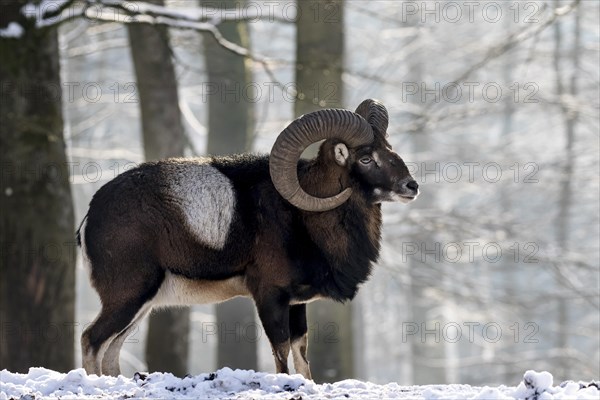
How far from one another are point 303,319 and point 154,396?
9.35ft

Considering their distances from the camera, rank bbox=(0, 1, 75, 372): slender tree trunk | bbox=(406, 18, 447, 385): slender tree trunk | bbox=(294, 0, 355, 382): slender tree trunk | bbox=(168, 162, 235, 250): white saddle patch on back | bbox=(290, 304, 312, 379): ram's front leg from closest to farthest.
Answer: bbox=(168, 162, 235, 250): white saddle patch on back
bbox=(290, 304, 312, 379): ram's front leg
bbox=(0, 1, 75, 372): slender tree trunk
bbox=(294, 0, 355, 382): slender tree trunk
bbox=(406, 18, 447, 385): slender tree trunk

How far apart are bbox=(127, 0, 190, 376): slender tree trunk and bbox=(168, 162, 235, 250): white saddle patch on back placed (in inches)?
171

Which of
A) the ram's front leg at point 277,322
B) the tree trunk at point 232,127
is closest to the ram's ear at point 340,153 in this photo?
the ram's front leg at point 277,322

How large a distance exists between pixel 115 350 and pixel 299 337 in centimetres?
166

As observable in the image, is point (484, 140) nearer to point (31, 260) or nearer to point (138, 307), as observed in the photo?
point (31, 260)

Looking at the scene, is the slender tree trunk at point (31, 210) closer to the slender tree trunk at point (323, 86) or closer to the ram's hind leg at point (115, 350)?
the ram's hind leg at point (115, 350)

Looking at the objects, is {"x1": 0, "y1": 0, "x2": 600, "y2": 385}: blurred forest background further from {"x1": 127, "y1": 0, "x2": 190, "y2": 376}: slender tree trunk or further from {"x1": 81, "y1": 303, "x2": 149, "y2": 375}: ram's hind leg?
{"x1": 81, "y1": 303, "x2": 149, "y2": 375}: ram's hind leg

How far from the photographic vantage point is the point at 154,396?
6.61m

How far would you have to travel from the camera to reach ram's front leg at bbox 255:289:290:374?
28.3ft

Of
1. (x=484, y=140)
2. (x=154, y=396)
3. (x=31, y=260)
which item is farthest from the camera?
(x=484, y=140)

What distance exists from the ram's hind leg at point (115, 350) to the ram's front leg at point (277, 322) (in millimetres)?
1051

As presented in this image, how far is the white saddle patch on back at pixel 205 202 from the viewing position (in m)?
8.88

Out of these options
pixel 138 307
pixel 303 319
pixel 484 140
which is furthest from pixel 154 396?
pixel 484 140

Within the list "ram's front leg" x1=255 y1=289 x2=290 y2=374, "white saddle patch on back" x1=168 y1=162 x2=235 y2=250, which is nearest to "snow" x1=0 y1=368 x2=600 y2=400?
"ram's front leg" x1=255 y1=289 x2=290 y2=374
